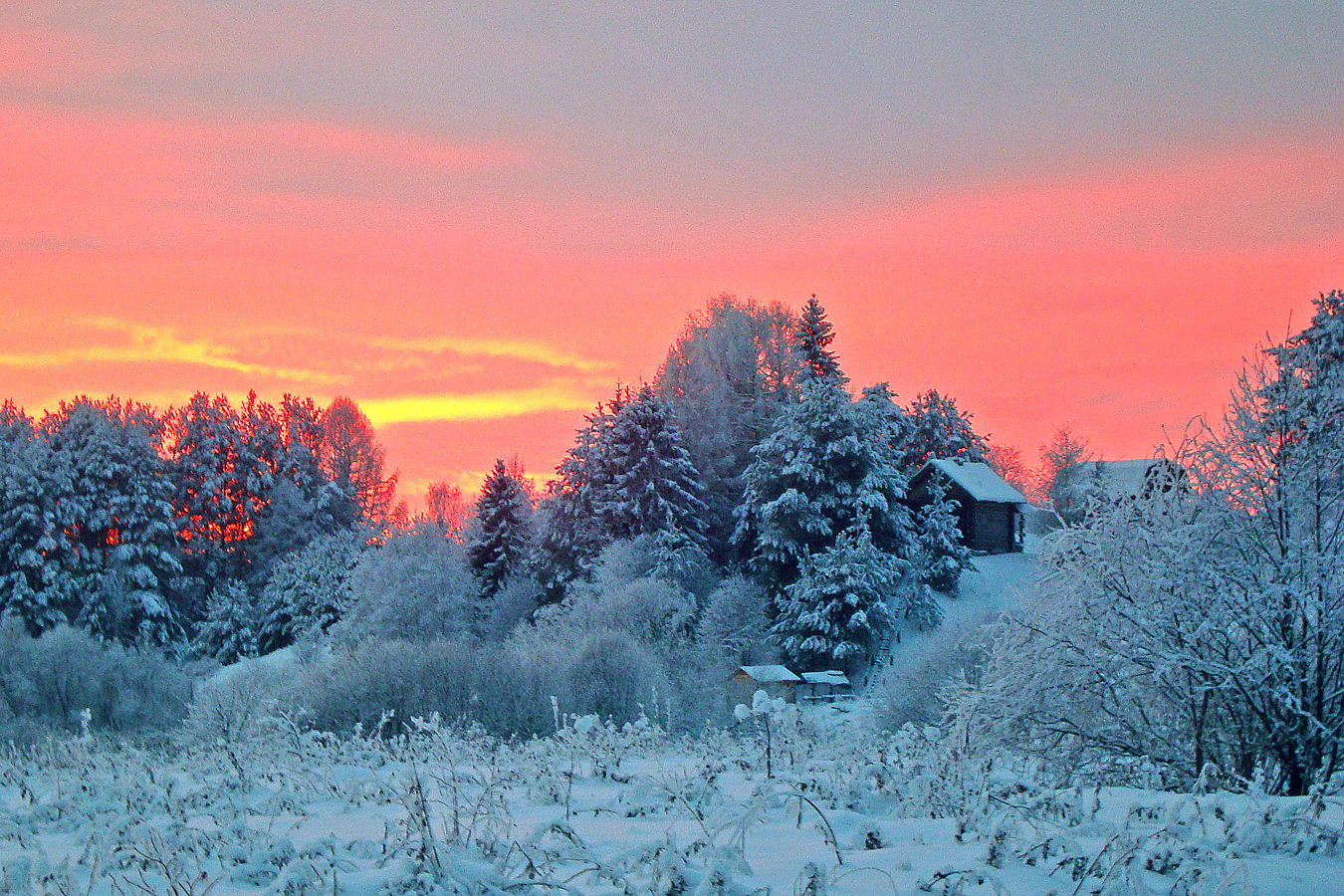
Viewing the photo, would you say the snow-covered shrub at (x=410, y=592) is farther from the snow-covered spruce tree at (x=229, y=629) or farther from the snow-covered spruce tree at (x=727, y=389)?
the snow-covered spruce tree at (x=727, y=389)

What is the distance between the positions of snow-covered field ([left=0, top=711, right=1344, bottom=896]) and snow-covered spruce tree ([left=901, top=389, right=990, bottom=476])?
41.7 meters

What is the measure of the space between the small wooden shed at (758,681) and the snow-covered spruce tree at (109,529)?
1049 inches

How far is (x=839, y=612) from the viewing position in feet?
119

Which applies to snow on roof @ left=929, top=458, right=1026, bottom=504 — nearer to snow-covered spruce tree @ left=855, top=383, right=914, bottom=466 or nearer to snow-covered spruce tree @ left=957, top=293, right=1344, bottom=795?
snow-covered spruce tree @ left=855, top=383, right=914, bottom=466

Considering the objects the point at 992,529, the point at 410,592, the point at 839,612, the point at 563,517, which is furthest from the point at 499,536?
the point at 992,529

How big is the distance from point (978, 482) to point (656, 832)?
42164 mm

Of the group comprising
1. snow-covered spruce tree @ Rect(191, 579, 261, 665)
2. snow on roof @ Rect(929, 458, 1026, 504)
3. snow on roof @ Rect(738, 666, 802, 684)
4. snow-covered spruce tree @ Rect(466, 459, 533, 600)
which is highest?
snow on roof @ Rect(929, 458, 1026, 504)

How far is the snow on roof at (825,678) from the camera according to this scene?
3362 cm

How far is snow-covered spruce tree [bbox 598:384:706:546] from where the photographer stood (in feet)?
136

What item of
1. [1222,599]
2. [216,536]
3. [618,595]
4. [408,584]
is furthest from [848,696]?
[216,536]

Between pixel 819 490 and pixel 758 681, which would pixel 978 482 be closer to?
pixel 819 490

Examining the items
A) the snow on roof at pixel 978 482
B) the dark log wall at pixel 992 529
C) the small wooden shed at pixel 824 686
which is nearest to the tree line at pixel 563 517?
the small wooden shed at pixel 824 686

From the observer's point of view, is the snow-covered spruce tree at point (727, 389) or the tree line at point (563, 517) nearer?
the tree line at point (563, 517)

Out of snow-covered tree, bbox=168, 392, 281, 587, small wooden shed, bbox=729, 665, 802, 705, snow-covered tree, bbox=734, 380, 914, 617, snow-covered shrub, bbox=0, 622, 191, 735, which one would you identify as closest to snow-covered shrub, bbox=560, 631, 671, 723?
small wooden shed, bbox=729, 665, 802, 705
